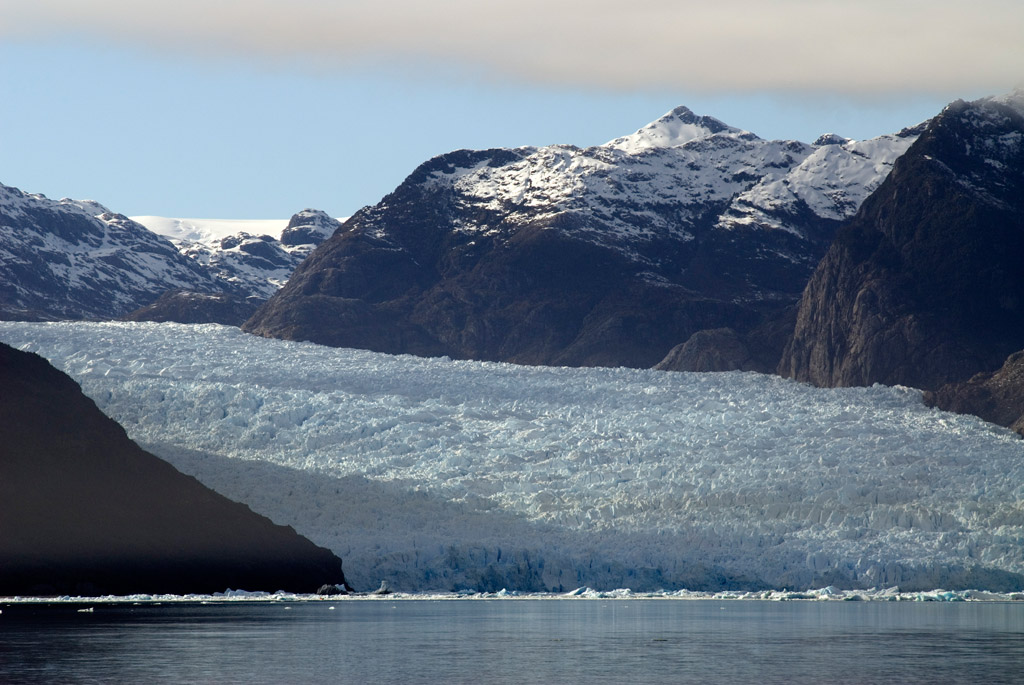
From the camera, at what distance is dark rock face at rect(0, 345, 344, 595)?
53.7 metres

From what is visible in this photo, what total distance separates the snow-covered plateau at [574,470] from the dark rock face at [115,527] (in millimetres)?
1498

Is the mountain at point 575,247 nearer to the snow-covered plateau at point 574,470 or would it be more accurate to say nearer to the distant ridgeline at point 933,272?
the distant ridgeline at point 933,272

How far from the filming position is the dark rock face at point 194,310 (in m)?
155

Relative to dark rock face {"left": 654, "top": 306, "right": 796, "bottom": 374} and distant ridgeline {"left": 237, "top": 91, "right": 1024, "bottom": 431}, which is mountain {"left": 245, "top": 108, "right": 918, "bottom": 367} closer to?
distant ridgeline {"left": 237, "top": 91, "right": 1024, "bottom": 431}

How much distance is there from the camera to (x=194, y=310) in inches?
6245

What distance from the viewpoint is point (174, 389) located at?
219 feet

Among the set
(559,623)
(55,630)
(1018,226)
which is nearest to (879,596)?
(559,623)

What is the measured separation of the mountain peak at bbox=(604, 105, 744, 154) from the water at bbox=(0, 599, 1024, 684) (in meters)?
135

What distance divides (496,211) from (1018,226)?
6389 cm

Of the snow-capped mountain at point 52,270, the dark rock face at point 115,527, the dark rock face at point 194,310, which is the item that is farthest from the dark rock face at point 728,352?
the snow-capped mountain at point 52,270

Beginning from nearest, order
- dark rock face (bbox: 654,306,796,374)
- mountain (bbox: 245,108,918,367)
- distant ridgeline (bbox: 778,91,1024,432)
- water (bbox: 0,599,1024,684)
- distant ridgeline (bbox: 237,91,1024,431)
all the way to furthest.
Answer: water (bbox: 0,599,1024,684), distant ridgeline (bbox: 778,91,1024,432), distant ridgeline (bbox: 237,91,1024,431), dark rock face (bbox: 654,306,796,374), mountain (bbox: 245,108,918,367)

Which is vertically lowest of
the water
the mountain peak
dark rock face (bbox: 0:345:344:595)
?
the water

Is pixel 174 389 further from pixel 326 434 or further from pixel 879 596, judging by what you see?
pixel 879 596

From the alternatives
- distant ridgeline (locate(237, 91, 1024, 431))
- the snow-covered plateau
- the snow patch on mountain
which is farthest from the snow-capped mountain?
the snow-covered plateau
